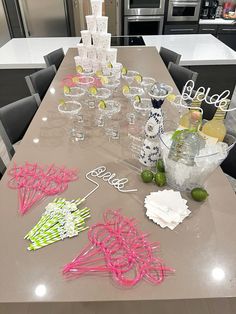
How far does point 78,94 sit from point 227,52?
6.37 ft

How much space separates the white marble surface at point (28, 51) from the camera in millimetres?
2473

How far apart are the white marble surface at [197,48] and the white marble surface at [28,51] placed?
44.5 inches

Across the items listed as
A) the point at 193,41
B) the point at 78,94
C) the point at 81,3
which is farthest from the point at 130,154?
the point at 81,3

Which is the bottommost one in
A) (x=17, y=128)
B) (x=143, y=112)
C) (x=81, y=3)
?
(x=17, y=128)

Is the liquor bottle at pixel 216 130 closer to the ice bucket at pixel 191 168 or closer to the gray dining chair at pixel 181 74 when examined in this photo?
the ice bucket at pixel 191 168

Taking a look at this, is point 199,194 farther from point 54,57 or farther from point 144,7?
point 144,7

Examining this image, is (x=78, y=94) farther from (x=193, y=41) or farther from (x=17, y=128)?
(x=193, y=41)

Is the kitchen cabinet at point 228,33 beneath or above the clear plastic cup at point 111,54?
beneath

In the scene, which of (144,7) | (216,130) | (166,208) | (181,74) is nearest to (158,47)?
(181,74)

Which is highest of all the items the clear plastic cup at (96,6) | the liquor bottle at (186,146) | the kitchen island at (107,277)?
the clear plastic cup at (96,6)

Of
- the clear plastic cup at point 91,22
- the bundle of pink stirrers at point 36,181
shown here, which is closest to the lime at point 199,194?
the bundle of pink stirrers at point 36,181

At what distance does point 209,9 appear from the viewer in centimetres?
426

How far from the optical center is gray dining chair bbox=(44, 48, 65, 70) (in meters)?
2.37

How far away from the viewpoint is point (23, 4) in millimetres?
4008
